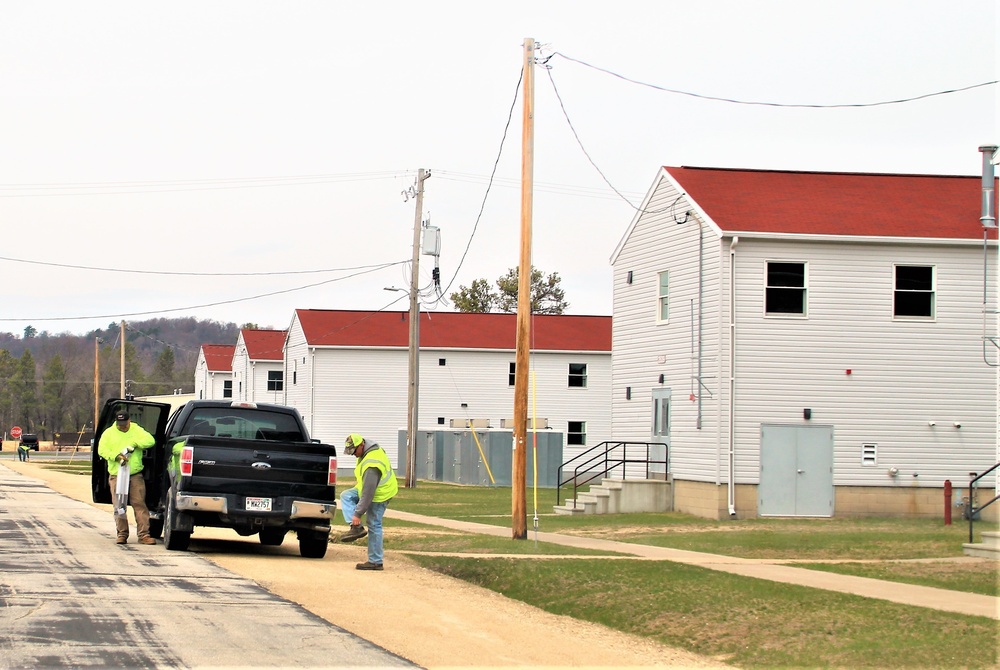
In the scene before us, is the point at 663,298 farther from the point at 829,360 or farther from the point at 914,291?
the point at 914,291

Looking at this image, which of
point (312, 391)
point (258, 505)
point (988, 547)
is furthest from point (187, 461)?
point (312, 391)

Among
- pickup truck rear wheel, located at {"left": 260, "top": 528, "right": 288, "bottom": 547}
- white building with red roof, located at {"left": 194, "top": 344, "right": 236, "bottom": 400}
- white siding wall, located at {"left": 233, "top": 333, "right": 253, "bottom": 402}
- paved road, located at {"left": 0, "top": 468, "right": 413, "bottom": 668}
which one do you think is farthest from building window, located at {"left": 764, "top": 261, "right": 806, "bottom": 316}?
white building with red roof, located at {"left": 194, "top": 344, "right": 236, "bottom": 400}

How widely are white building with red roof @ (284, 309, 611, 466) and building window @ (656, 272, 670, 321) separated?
82.2 ft

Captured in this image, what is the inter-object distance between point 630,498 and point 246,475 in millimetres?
15052

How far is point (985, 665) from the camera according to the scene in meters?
10.0

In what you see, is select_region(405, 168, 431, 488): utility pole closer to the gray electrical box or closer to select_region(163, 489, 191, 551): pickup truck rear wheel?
the gray electrical box

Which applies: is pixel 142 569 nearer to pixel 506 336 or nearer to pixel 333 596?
pixel 333 596

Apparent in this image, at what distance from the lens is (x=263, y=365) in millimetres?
68562

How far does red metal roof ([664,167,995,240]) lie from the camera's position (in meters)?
29.1

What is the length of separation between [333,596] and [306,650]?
3.53 m

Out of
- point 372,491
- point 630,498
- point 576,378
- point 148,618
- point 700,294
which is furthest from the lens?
point 576,378

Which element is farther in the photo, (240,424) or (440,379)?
(440,379)

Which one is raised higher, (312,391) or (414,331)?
(414,331)

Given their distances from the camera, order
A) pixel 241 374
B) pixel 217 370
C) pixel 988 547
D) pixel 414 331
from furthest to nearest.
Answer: pixel 217 370, pixel 241 374, pixel 414 331, pixel 988 547
